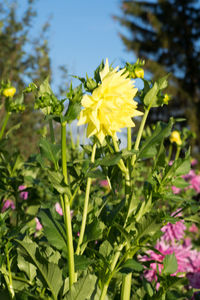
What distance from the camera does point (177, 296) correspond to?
23.4 inches

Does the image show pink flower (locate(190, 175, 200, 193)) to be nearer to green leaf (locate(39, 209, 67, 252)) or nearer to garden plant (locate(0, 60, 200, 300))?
garden plant (locate(0, 60, 200, 300))

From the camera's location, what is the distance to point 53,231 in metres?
0.50

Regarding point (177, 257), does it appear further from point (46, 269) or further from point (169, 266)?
point (46, 269)

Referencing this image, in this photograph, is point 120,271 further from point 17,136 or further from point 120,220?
point 17,136

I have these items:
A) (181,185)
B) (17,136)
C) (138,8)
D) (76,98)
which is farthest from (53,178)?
(138,8)

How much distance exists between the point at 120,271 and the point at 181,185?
21 centimetres

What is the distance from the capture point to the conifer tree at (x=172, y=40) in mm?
10984

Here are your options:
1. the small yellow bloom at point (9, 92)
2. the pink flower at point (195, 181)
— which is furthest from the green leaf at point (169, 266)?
the pink flower at point (195, 181)

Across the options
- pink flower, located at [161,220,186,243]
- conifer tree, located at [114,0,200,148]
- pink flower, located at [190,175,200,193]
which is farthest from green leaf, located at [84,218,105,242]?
conifer tree, located at [114,0,200,148]

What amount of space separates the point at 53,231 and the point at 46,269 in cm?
5

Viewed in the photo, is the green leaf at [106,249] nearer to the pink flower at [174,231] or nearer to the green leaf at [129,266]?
the green leaf at [129,266]

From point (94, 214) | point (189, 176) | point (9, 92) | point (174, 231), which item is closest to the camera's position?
point (94, 214)

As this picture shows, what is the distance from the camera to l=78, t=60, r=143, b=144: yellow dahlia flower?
1.55 feet

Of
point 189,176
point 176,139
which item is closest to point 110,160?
point 176,139
